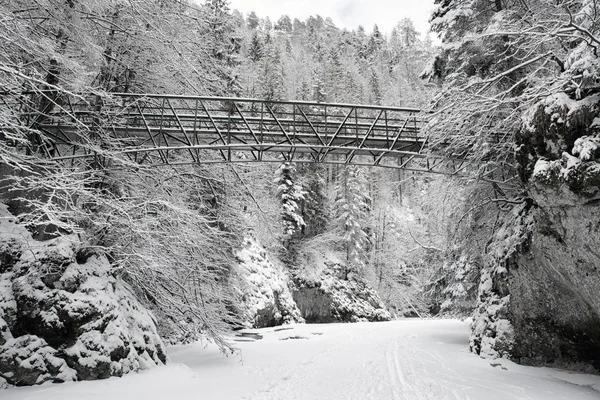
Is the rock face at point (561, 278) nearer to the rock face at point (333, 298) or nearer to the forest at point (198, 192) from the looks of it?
the forest at point (198, 192)

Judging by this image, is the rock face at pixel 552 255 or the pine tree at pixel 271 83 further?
the pine tree at pixel 271 83

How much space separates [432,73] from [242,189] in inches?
339

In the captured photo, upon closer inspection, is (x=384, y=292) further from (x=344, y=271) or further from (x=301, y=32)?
(x=301, y=32)

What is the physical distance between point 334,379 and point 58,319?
6292 mm

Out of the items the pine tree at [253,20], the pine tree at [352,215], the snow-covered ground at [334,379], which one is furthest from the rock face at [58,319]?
the pine tree at [253,20]

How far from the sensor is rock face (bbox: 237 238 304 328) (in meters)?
22.5

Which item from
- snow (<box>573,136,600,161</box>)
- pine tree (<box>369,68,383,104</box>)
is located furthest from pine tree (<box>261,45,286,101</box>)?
snow (<box>573,136,600,161</box>)

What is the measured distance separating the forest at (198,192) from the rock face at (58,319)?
3 cm

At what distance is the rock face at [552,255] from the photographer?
762cm

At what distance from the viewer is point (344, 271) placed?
32.9 metres

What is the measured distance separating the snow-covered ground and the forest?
27.5 inches

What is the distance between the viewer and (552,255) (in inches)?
345

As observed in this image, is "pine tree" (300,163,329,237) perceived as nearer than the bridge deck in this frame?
No

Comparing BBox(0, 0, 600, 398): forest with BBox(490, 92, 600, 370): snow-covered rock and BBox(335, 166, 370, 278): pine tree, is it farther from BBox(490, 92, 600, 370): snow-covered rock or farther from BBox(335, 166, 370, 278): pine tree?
BBox(335, 166, 370, 278): pine tree
